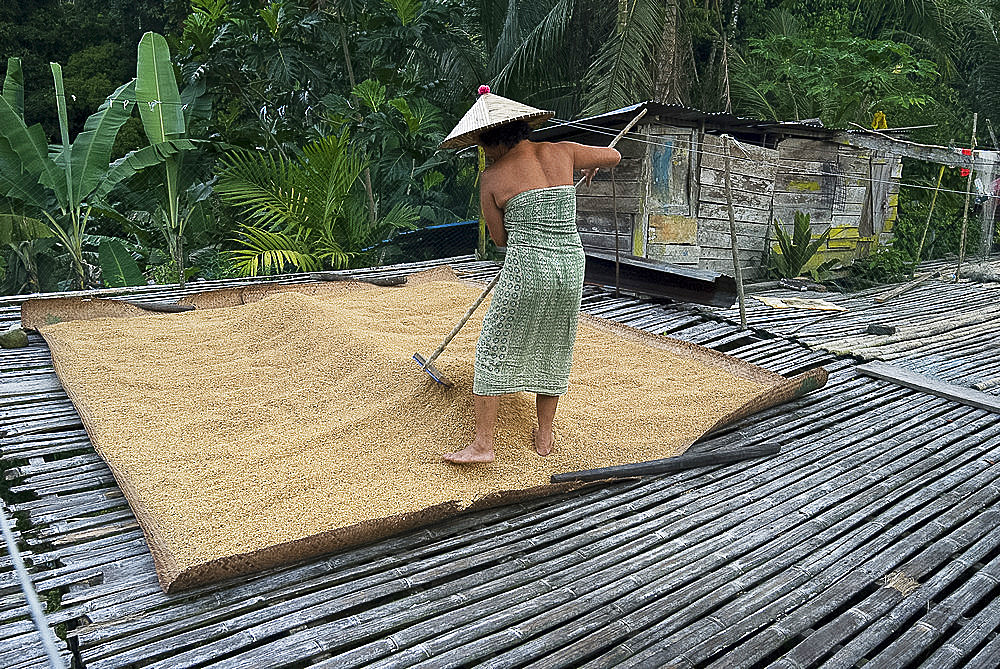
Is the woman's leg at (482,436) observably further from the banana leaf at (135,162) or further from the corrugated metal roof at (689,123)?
the banana leaf at (135,162)

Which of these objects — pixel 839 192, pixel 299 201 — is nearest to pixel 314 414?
pixel 299 201

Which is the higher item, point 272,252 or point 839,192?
point 839,192

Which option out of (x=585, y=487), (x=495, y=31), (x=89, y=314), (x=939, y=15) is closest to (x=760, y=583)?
(x=585, y=487)

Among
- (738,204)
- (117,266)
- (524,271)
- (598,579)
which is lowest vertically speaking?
(598,579)

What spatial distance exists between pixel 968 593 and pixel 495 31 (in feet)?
33.0

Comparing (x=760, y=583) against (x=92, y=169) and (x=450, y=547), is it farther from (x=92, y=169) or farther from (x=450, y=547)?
(x=92, y=169)

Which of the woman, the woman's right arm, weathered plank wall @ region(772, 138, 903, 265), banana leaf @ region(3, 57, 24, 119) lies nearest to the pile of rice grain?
the woman

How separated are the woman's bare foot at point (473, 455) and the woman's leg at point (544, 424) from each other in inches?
9.2

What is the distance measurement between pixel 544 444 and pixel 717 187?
17.4ft

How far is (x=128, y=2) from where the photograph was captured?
13.1 m

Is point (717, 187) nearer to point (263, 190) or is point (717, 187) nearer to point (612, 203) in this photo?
point (612, 203)

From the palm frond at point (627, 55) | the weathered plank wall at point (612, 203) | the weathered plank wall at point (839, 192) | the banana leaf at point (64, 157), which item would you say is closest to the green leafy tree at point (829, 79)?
the weathered plank wall at point (839, 192)

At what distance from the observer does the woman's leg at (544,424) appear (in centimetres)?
272

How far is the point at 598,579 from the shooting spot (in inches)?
79.6
